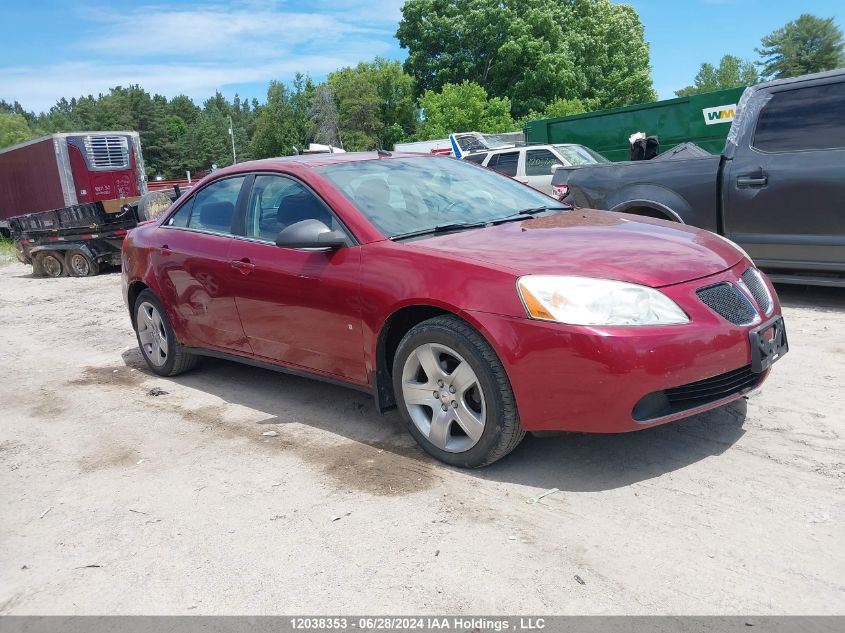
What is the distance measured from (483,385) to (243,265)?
2037mm

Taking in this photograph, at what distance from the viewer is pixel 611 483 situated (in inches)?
135

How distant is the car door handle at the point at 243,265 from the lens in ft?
15.4

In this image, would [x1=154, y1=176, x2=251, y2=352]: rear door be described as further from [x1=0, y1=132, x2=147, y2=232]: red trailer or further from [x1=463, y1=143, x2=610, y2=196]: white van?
[x1=0, y1=132, x2=147, y2=232]: red trailer

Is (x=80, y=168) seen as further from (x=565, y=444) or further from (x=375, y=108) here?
(x=375, y=108)

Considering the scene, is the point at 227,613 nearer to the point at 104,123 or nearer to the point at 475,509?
the point at 475,509

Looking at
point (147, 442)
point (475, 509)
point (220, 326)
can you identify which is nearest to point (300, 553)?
point (475, 509)

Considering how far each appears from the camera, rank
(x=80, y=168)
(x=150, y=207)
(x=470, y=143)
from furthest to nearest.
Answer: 1. (x=470, y=143)
2. (x=80, y=168)
3. (x=150, y=207)

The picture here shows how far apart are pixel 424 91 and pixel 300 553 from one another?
5085cm

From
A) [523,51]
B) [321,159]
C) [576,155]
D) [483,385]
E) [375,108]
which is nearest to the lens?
[483,385]

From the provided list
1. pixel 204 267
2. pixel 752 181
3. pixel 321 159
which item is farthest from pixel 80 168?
pixel 752 181

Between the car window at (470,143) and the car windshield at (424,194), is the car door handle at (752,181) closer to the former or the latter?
the car windshield at (424,194)

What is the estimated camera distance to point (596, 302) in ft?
10.6

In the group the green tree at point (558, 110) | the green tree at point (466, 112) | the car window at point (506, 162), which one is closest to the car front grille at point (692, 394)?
the car window at point (506, 162)

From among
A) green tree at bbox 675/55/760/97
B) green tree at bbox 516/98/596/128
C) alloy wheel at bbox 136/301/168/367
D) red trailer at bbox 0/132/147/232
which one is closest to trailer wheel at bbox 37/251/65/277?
red trailer at bbox 0/132/147/232
